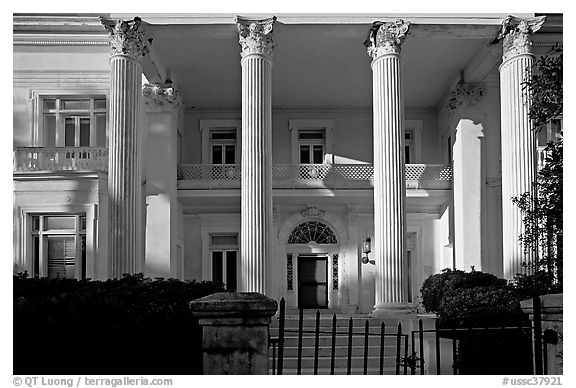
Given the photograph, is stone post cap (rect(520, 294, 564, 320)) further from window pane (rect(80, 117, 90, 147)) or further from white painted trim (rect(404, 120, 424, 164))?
white painted trim (rect(404, 120, 424, 164))

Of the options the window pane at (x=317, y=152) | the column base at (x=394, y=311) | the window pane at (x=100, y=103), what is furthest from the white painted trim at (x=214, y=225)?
the column base at (x=394, y=311)

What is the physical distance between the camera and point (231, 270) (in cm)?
3114

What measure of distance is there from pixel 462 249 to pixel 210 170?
8799 millimetres

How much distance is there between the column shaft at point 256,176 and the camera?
71.3 ft

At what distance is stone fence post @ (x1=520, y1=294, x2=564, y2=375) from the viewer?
29.9 feet

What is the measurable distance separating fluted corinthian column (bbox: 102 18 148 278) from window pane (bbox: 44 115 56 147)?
5060 millimetres

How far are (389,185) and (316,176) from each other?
728 centimetres

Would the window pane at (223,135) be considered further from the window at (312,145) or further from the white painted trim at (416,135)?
the white painted trim at (416,135)

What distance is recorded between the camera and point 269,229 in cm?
2200

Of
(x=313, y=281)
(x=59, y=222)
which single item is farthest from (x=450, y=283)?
(x=59, y=222)

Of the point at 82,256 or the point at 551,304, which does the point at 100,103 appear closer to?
the point at 82,256

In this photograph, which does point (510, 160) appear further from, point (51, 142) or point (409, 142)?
point (51, 142)

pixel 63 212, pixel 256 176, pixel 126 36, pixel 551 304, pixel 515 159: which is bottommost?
pixel 551 304
